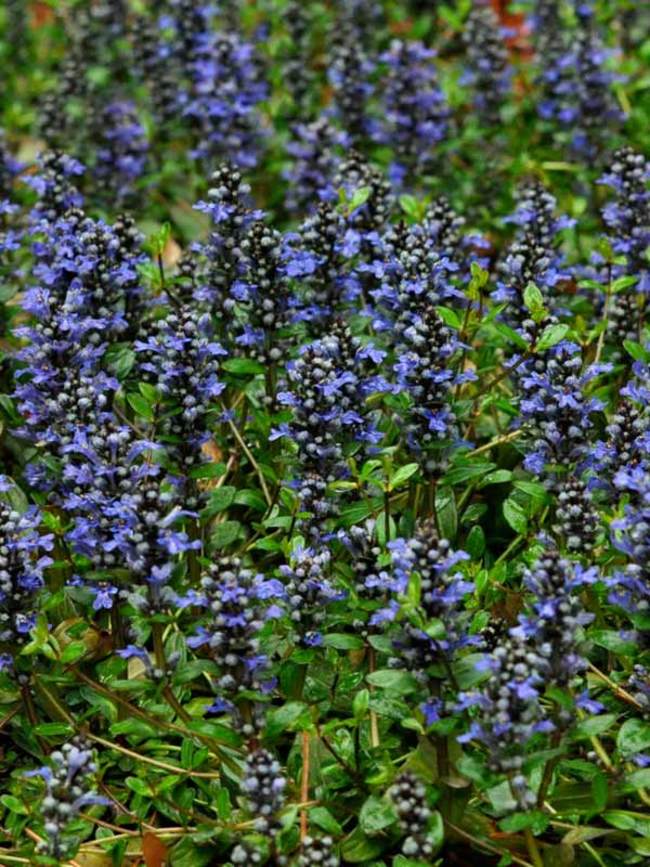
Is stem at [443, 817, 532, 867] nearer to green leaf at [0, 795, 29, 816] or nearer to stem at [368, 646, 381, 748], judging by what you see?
stem at [368, 646, 381, 748]

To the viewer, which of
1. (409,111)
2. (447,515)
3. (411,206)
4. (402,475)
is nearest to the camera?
(402,475)

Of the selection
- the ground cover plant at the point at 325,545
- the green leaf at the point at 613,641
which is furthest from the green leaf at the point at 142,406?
the green leaf at the point at 613,641

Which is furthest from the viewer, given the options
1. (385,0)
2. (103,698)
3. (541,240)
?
(385,0)

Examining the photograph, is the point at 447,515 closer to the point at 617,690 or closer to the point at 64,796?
the point at 617,690

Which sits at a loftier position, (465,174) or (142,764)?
(465,174)

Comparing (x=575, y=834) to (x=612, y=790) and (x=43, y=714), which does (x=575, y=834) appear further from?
(x=43, y=714)

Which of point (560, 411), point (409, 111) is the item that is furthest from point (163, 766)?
point (409, 111)

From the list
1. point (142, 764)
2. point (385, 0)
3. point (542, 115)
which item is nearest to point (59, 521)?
point (142, 764)
